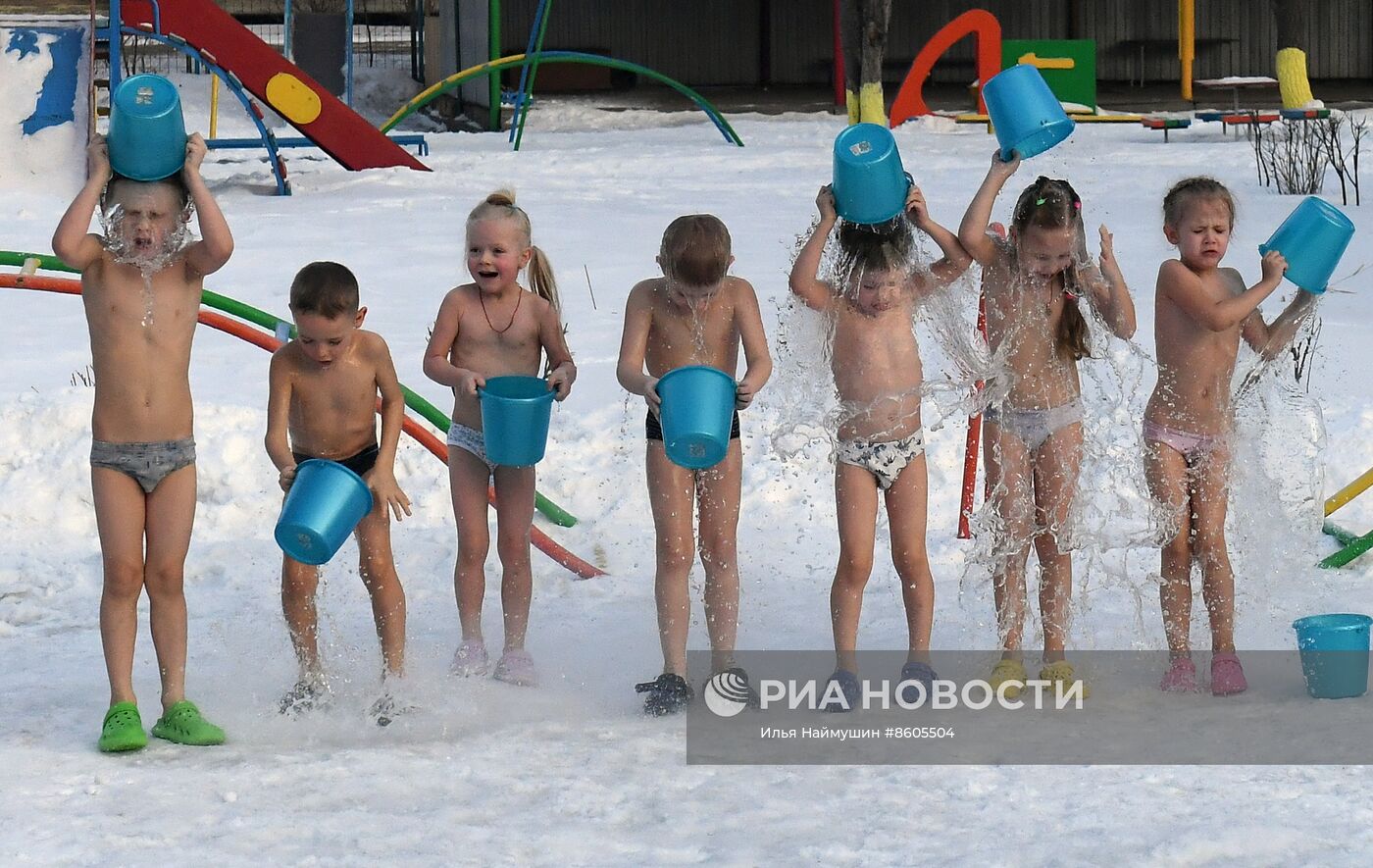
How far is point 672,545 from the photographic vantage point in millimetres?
4004

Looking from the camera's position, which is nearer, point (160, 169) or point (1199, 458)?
point (160, 169)

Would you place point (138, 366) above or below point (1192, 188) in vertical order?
below

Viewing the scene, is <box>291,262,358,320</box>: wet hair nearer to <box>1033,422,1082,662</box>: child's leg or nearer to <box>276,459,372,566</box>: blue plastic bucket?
<box>276,459,372,566</box>: blue plastic bucket

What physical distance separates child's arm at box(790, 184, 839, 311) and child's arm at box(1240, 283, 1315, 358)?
41.5 inches

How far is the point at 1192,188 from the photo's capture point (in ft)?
13.0

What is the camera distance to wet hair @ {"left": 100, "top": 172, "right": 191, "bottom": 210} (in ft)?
12.3

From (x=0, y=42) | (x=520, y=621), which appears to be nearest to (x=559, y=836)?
(x=520, y=621)

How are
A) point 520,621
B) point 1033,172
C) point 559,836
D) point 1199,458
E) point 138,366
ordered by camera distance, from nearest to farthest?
1. point 559,836
2. point 138,366
3. point 1199,458
4. point 520,621
5. point 1033,172

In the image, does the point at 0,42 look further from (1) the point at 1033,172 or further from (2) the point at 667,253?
(2) the point at 667,253

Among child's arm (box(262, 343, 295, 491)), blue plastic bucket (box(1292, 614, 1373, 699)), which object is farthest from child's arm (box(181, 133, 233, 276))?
blue plastic bucket (box(1292, 614, 1373, 699))

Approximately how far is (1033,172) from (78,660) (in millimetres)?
8446

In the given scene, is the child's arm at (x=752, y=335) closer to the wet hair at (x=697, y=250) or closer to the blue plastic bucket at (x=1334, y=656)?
the wet hair at (x=697, y=250)

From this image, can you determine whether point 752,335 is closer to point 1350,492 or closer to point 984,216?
point 984,216

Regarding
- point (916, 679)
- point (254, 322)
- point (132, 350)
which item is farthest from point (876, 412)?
point (254, 322)
